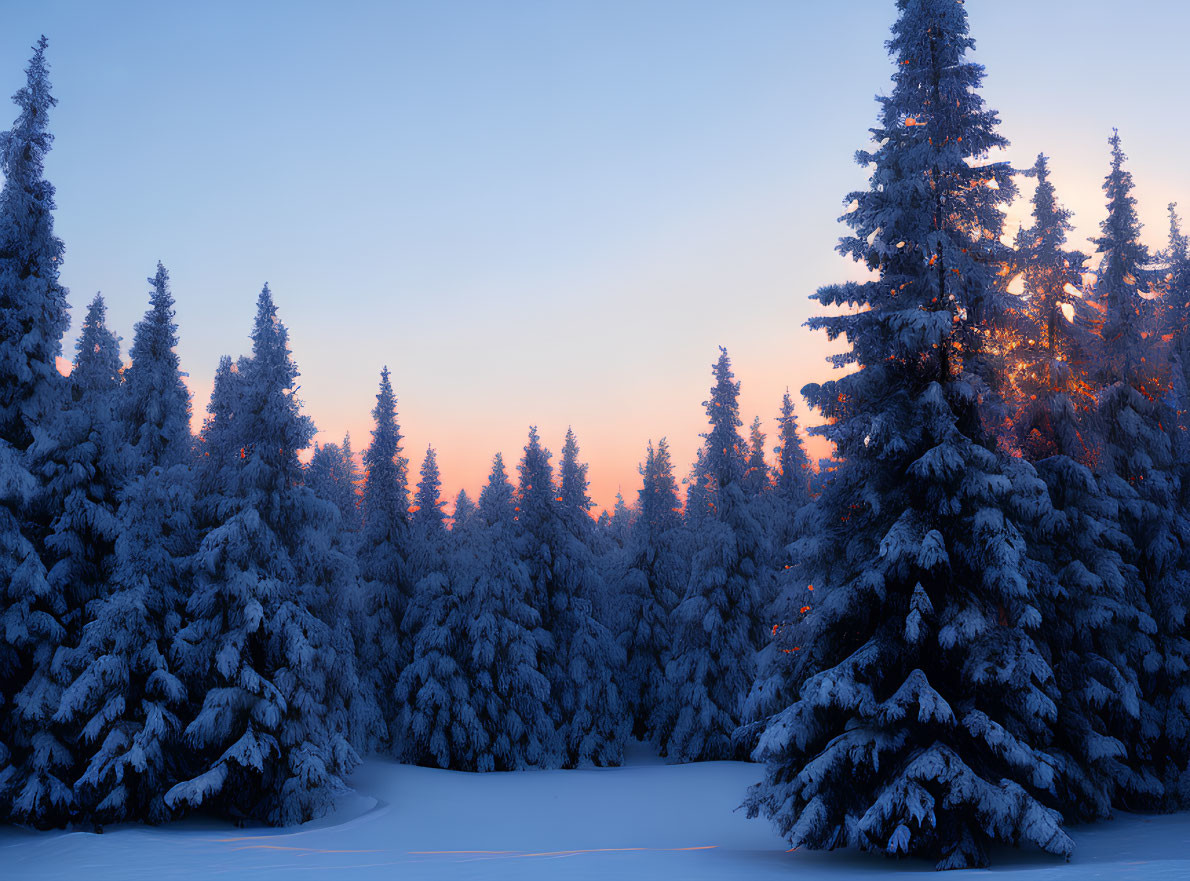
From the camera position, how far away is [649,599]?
40344 millimetres

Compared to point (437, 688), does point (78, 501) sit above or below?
above

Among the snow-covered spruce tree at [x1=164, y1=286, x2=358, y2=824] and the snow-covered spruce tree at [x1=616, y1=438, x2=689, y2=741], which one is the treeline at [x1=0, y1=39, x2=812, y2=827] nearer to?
the snow-covered spruce tree at [x1=164, y1=286, x2=358, y2=824]

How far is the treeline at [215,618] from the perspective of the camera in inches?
776

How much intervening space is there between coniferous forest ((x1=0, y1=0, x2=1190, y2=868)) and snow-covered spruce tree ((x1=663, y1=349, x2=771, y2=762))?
23cm

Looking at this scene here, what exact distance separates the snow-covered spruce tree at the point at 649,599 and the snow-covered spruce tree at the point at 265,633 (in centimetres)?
1819

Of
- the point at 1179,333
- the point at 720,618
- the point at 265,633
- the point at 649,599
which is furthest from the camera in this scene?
the point at 649,599

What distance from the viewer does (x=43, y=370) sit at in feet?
66.7

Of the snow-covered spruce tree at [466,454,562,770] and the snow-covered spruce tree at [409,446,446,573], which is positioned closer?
the snow-covered spruce tree at [466,454,562,770]

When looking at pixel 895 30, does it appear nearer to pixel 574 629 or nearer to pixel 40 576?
A: pixel 40 576

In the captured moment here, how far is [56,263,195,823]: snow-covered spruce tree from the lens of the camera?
1927cm

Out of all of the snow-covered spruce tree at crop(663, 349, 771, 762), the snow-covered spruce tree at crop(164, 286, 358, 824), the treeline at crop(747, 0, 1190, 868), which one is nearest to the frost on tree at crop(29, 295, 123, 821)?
the snow-covered spruce tree at crop(164, 286, 358, 824)

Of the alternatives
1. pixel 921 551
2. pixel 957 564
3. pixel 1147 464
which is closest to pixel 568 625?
pixel 1147 464

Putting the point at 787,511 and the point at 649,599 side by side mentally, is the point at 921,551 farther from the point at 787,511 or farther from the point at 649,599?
the point at 787,511

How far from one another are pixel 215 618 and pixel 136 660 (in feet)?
6.59
